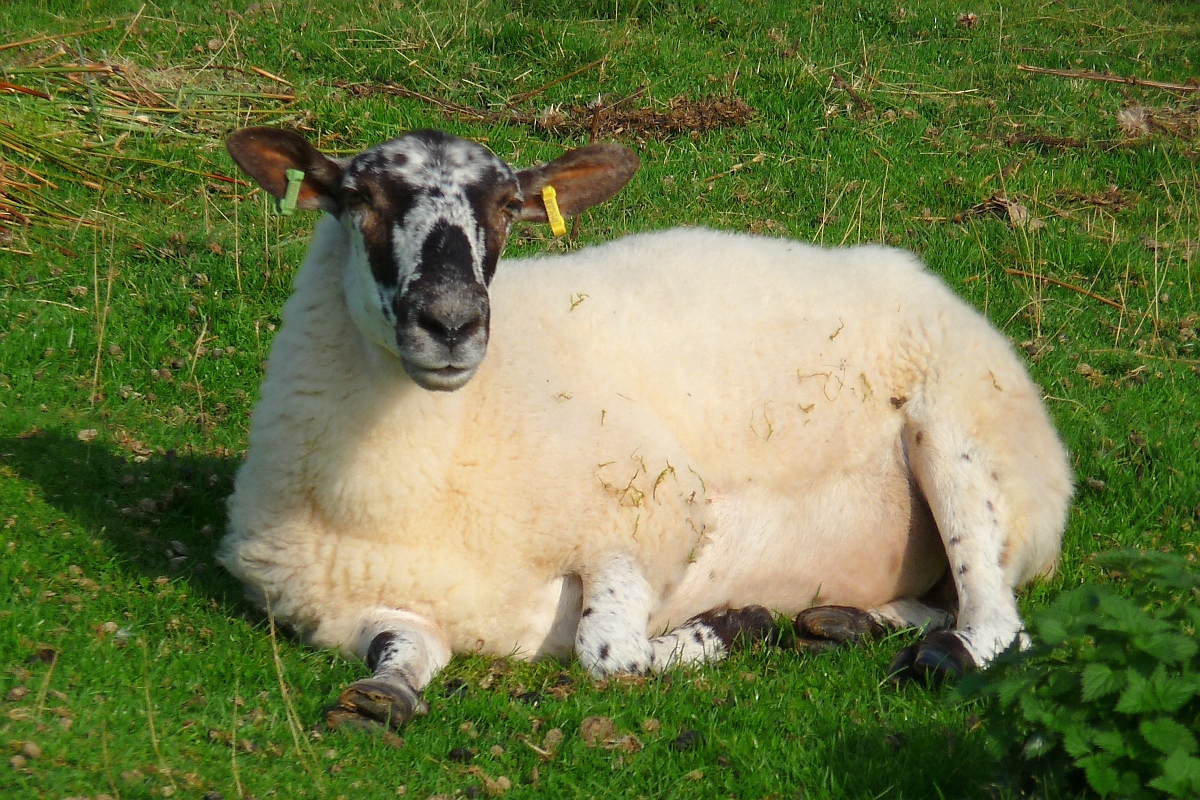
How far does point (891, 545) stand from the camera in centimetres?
579

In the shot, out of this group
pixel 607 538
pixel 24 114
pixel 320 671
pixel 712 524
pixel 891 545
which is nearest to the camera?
pixel 320 671

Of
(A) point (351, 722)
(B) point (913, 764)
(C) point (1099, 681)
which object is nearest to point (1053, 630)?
(C) point (1099, 681)

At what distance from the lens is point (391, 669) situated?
14.5 ft

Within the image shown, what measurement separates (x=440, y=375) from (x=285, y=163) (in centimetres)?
123

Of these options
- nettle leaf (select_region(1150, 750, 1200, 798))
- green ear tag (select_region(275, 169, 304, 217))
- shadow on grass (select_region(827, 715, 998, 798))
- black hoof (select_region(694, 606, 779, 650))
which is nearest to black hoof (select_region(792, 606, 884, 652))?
black hoof (select_region(694, 606, 779, 650))

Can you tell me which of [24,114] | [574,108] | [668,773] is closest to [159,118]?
[24,114]

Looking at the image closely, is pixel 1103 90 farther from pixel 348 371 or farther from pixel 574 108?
pixel 348 371

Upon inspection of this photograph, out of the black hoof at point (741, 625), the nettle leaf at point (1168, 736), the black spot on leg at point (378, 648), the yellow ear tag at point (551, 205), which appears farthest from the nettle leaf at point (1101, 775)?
the yellow ear tag at point (551, 205)

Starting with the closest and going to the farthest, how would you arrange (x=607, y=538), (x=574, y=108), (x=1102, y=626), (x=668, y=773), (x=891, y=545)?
(x=1102, y=626) < (x=668, y=773) < (x=607, y=538) < (x=891, y=545) < (x=574, y=108)

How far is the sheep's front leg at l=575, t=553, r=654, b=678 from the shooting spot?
4.74 m

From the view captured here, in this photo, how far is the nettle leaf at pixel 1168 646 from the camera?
3.01m

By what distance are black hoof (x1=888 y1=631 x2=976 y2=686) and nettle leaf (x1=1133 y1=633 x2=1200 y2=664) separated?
5.11 feet

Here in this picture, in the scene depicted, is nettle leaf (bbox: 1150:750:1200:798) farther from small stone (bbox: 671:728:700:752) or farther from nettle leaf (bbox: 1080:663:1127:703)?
small stone (bbox: 671:728:700:752)

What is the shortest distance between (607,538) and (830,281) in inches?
73.1
